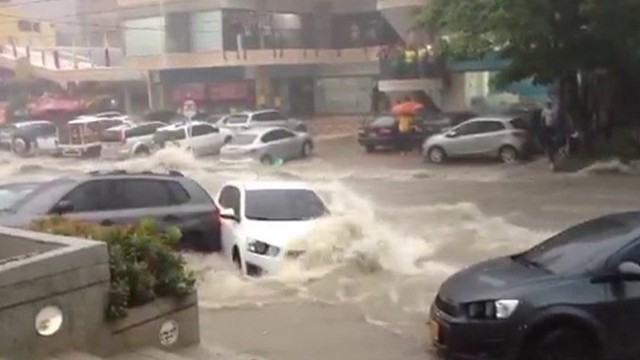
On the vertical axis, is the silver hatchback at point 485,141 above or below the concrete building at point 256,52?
below

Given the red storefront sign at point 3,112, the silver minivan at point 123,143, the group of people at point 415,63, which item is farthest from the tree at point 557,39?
the red storefront sign at point 3,112

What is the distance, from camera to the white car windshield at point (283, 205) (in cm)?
1484

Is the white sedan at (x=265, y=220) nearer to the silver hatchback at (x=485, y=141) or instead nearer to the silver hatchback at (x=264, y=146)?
the silver hatchback at (x=485, y=141)

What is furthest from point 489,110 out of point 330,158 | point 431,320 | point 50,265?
point 50,265

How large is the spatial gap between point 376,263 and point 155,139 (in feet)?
90.9

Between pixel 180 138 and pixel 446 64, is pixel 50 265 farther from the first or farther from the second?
pixel 446 64

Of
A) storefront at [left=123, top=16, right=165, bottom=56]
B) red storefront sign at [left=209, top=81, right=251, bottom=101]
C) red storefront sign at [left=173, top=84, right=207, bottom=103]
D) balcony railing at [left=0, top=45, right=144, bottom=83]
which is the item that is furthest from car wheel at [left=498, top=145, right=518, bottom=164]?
balcony railing at [left=0, top=45, right=144, bottom=83]

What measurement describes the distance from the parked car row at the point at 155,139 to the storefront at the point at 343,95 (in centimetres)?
1402

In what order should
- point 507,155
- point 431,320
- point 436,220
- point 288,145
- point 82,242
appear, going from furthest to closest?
point 288,145 → point 507,155 → point 436,220 → point 431,320 → point 82,242

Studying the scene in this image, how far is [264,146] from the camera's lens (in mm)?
37906

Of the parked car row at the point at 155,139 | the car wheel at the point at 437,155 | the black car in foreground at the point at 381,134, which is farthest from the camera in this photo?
the black car in foreground at the point at 381,134

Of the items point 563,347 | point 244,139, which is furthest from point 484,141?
point 563,347

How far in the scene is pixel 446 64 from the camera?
44312 mm

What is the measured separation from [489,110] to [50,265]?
3889cm
